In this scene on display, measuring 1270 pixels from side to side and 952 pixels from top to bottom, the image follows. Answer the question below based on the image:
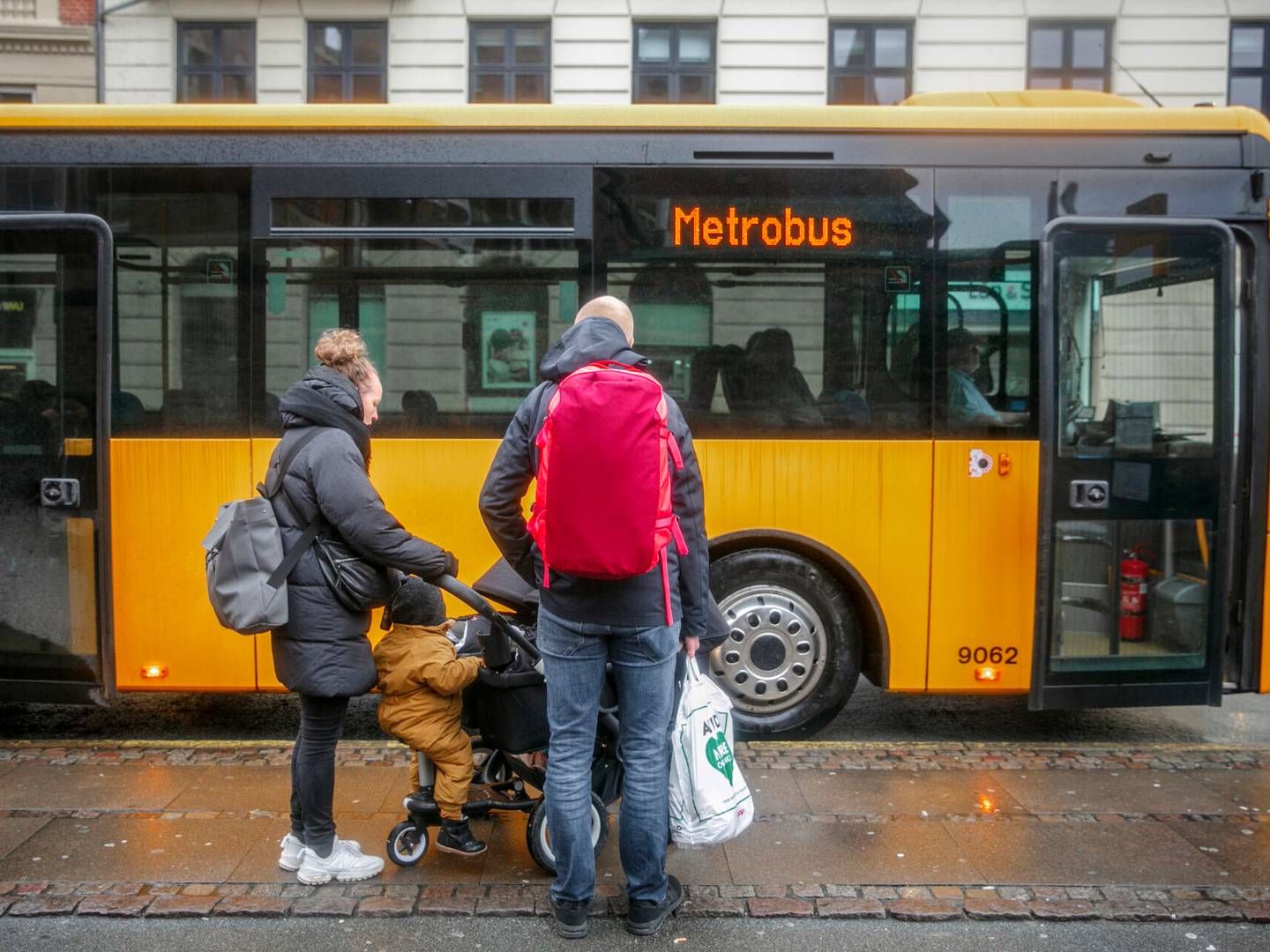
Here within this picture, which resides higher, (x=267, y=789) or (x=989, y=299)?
(x=989, y=299)

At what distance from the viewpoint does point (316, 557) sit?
4277 mm

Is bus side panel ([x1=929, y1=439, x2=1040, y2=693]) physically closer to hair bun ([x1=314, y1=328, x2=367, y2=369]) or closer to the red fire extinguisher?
the red fire extinguisher

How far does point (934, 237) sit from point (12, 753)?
527 cm

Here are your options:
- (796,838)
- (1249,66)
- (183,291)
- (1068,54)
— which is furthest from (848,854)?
(1249,66)

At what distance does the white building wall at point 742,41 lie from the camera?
736 inches

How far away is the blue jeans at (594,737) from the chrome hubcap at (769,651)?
7.54 feet

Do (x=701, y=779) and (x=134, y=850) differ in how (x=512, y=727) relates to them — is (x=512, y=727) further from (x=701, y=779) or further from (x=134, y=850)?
(x=134, y=850)

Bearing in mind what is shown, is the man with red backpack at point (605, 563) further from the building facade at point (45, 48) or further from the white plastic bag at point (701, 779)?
the building facade at point (45, 48)

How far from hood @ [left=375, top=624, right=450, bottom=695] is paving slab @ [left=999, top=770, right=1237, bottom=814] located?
2.76 meters

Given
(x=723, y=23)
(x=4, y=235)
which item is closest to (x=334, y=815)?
(x=4, y=235)

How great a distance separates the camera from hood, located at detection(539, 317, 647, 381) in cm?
386

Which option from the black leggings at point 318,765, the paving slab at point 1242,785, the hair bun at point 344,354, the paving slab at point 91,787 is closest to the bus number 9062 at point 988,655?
the paving slab at point 1242,785

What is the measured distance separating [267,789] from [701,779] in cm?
239

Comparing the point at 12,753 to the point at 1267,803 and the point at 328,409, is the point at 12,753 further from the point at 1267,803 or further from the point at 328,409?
the point at 1267,803
